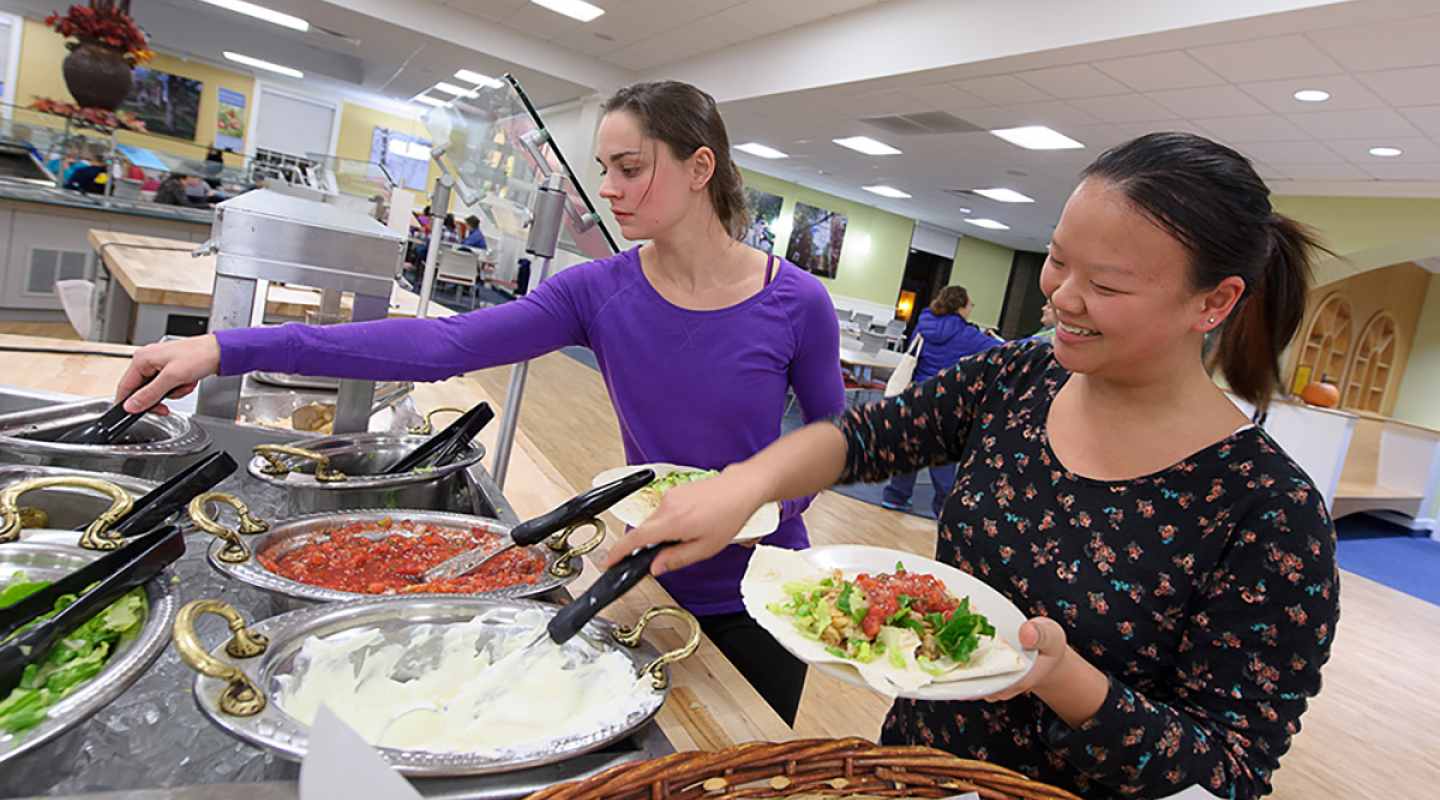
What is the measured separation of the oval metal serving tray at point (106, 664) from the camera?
0.57 metres

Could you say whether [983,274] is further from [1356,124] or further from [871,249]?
[1356,124]

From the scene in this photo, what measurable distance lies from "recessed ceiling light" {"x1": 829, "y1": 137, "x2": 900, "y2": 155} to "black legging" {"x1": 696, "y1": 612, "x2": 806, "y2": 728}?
882 centimetres

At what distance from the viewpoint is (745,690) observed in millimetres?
940

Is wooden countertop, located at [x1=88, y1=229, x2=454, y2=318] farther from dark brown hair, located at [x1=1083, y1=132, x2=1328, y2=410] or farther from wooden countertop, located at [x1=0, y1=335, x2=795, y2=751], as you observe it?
dark brown hair, located at [x1=1083, y1=132, x2=1328, y2=410]

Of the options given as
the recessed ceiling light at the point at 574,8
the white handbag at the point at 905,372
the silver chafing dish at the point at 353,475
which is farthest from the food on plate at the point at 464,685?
the recessed ceiling light at the point at 574,8

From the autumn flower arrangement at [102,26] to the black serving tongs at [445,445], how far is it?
440cm

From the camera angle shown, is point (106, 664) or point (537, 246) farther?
point (537, 246)

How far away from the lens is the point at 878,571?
3.80ft

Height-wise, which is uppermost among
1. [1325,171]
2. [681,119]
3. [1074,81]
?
[1325,171]

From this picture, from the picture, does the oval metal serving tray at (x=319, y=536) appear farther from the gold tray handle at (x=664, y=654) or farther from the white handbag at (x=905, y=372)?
the white handbag at (x=905, y=372)

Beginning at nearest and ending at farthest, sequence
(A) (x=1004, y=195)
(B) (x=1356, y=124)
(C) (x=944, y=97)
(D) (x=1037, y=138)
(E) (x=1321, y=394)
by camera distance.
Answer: (B) (x=1356, y=124), (C) (x=944, y=97), (D) (x=1037, y=138), (E) (x=1321, y=394), (A) (x=1004, y=195)

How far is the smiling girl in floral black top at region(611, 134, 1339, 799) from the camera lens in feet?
2.56

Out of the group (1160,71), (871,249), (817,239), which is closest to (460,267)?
(817,239)

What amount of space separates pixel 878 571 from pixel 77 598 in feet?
3.13
